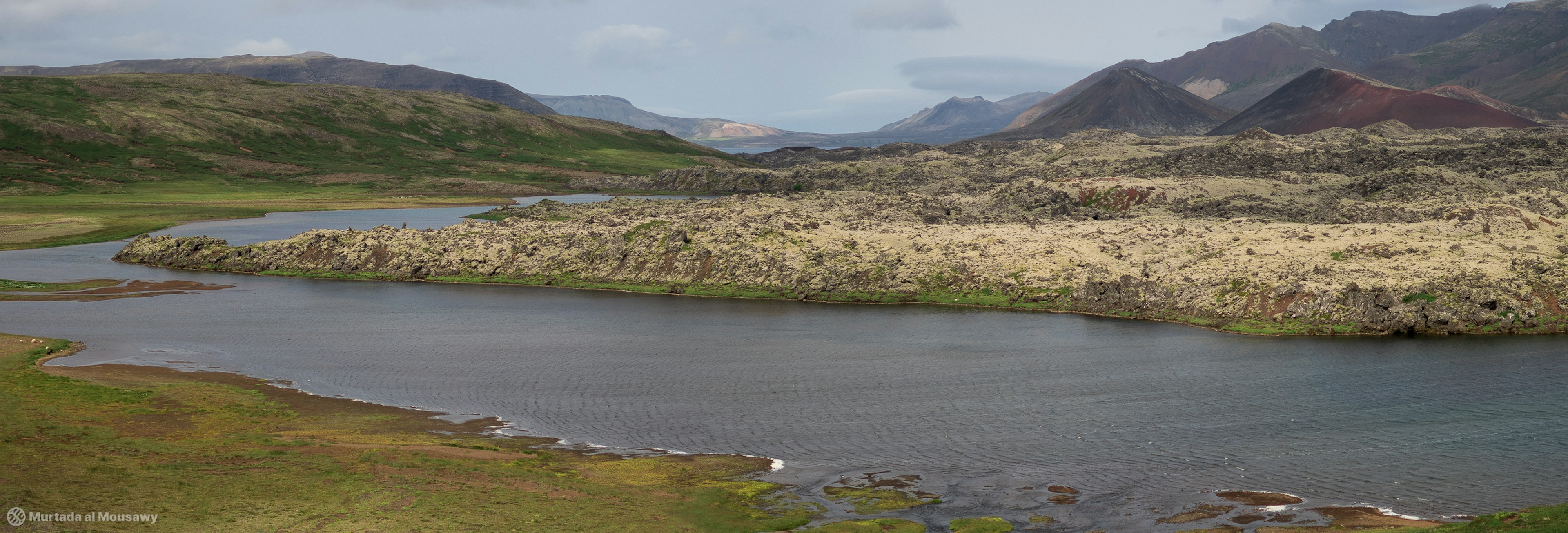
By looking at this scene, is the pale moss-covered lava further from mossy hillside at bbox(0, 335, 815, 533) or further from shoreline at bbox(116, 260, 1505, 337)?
mossy hillside at bbox(0, 335, 815, 533)

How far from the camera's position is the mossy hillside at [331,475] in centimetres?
2244

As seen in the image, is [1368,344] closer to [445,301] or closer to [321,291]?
[445,301]

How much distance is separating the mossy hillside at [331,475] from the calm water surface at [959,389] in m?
2.95

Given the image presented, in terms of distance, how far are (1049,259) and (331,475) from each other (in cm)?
5163

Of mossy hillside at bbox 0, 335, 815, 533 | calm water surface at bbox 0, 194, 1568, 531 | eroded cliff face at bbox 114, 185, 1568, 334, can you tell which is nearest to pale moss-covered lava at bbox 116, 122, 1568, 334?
eroded cliff face at bbox 114, 185, 1568, 334

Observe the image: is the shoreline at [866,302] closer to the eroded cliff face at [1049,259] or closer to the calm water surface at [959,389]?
the eroded cliff face at [1049,259]

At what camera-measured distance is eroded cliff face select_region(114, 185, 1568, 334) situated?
5169 cm

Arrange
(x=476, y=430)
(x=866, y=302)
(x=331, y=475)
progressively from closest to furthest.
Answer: (x=331, y=475)
(x=476, y=430)
(x=866, y=302)

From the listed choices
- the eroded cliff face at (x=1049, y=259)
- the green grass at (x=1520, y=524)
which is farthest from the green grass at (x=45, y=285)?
the green grass at (x=1520, y=524)

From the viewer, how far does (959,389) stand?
39.5 m

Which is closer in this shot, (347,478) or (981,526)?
(981,526)

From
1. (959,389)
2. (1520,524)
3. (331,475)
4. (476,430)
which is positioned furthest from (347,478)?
(1520,524)

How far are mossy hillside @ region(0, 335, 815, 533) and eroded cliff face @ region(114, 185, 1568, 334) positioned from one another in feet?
121

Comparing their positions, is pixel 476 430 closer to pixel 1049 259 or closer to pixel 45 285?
pixel 1049 259
